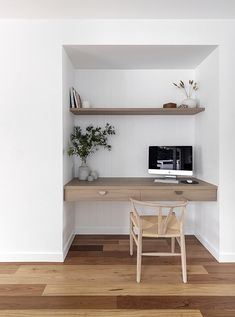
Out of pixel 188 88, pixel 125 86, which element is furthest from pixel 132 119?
pixel 188 88

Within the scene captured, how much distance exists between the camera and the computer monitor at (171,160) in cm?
295

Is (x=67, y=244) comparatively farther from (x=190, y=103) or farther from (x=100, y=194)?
(x=190, y=103)

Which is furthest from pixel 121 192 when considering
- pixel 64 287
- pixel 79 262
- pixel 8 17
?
pixel 8 17

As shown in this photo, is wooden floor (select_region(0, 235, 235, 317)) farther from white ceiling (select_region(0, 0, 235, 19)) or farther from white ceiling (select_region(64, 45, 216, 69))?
white ceiling (select_region(0, 0, 235, 19))

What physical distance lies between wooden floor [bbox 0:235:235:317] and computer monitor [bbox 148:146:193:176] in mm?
986

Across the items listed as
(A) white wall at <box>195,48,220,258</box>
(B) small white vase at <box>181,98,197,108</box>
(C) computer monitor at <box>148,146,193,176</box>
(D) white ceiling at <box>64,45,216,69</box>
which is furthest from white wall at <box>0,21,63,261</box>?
(A) white wall at <box>195,48,220,258</box>

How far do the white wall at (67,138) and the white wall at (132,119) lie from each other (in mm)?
285

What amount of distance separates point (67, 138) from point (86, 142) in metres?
0.24

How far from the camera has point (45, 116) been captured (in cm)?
253

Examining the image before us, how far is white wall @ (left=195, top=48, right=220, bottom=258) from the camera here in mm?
2602

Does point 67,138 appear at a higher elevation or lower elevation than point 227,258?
higher

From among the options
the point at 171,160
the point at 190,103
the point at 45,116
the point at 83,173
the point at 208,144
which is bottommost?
the point at 83,173

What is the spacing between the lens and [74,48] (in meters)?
2.63

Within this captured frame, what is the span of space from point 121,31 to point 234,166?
1.89 metres
